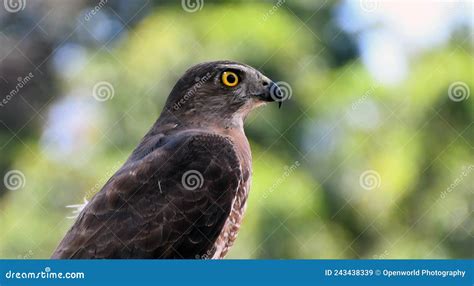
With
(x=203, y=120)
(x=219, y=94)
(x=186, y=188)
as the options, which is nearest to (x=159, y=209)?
(x=186, y=188)

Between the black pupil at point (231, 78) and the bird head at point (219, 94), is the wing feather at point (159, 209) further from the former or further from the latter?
the black pupil at point (231, 78)

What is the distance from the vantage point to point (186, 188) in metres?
4.18

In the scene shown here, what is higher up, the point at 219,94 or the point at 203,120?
the point at 219,94

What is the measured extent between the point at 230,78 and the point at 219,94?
11 centimetres

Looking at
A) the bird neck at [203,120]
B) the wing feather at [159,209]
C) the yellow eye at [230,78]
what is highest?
the yellow eye at [230,78]

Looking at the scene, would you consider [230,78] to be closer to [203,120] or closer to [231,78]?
[231,78]

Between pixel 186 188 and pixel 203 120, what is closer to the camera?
pixel 186 188

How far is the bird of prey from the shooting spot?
4059 mm

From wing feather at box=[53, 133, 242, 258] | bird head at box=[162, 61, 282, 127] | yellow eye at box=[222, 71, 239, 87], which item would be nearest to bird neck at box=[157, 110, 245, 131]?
bird head at box=[162, 61, 282, 127]

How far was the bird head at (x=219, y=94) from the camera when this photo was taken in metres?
4.53

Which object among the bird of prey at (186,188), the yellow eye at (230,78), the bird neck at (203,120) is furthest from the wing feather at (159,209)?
the yellow eye at (230,78)

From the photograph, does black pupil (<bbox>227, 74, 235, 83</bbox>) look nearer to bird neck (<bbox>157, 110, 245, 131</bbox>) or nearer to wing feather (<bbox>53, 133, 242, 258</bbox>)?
bird neck (<bbox>157, 110, 245, 131</bbox>)

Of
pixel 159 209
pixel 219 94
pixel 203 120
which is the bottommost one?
pixel 159 209

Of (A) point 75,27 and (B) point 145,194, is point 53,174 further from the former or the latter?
(B) point 145,194
